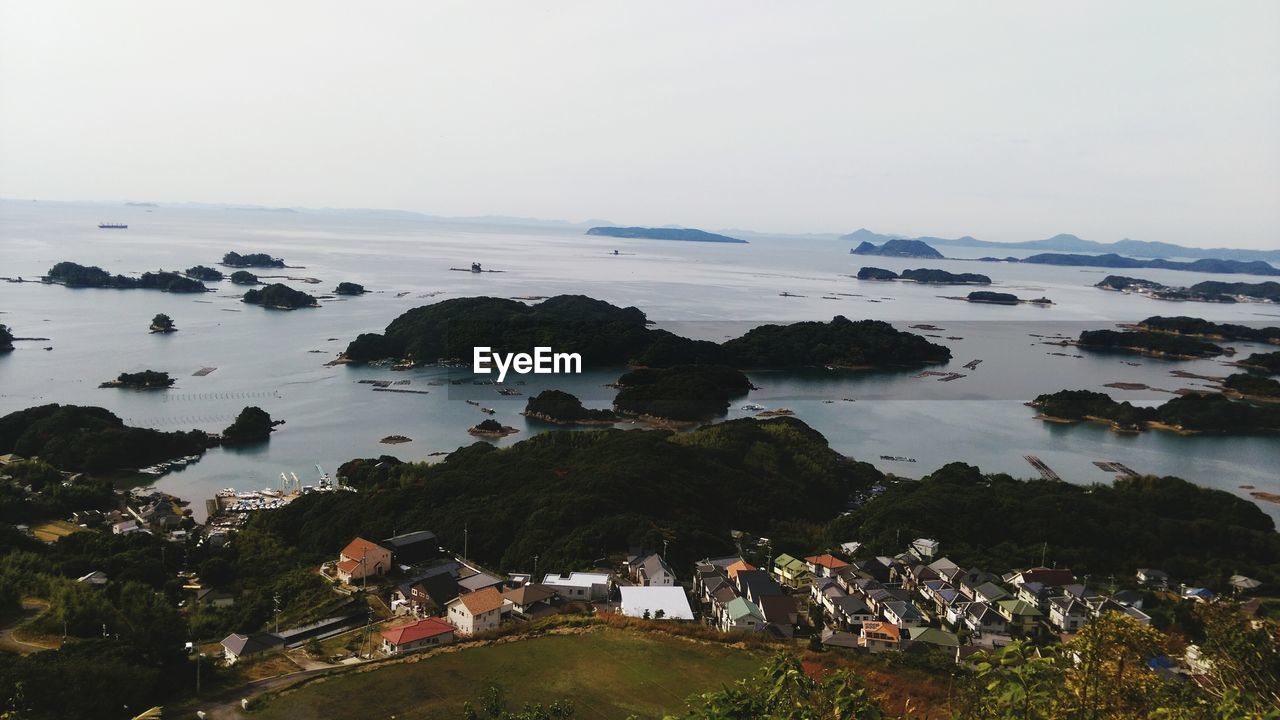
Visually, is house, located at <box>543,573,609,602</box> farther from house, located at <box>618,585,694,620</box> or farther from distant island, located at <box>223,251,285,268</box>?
distant island, located at <box>223,251,285,268</box>

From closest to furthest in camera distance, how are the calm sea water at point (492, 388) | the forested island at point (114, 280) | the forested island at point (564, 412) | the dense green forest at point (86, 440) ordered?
the dense green forest at point (86, 440), the calm sea water at point (492, 388), the forested island at point (564, 412), the forested island at point (114, 280)

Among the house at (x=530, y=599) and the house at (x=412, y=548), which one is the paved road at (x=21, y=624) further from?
the house at (x=530, y=599)

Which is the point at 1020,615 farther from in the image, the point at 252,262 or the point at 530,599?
the point at 252,262

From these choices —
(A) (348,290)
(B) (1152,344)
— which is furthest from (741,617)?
(A) (348,290)

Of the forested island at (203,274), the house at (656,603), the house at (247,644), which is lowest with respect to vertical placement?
the house at (247,644)

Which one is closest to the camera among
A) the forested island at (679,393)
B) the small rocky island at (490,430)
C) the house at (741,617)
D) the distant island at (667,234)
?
the house at (741,617)

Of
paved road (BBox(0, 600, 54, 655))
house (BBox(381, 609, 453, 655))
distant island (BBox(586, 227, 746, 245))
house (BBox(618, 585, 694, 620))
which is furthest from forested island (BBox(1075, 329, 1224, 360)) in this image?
distant island (BBox(586, 227, 746, 245))

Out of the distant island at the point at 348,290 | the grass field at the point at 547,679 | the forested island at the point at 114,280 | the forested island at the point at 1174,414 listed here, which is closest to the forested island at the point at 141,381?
the grass field at the point at 547,679

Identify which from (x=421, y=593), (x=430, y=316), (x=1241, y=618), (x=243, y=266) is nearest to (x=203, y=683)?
(x=421, y=593)
